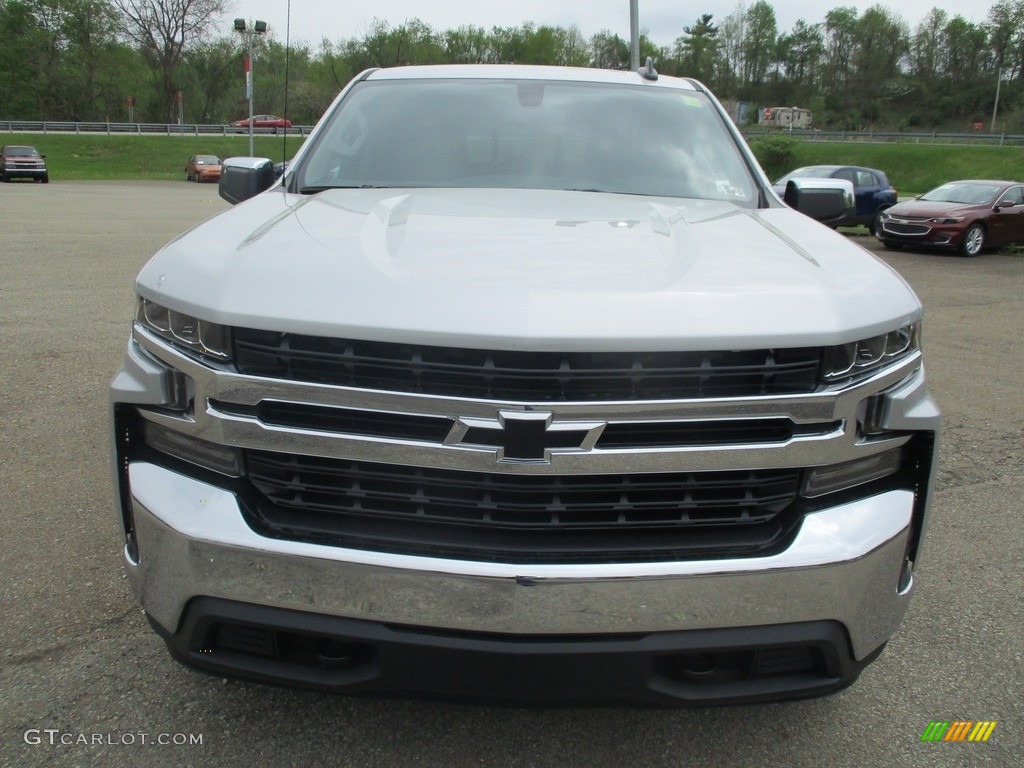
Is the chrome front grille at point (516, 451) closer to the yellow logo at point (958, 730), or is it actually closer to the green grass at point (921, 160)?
the yellow logo at point (958, 730)

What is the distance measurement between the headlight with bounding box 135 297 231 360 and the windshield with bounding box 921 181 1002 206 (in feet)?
60.6

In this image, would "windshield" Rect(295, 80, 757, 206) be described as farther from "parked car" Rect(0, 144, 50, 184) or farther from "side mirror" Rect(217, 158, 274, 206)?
"parked car" Rect(0, 144, 50, 184)

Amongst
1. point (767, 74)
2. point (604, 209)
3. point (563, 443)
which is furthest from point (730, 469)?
point (767, 74)

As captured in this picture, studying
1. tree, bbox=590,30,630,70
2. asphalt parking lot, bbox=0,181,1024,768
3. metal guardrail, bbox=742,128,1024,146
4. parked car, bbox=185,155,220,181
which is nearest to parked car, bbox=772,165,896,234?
asphalt parking lot, bbox=0,181,1024,768

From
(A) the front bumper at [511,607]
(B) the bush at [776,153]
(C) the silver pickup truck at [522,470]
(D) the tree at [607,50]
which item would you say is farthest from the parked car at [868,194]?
(D) the tree at [607,50]

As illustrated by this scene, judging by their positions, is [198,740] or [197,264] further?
[198,740]

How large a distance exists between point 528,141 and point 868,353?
69.3 inches

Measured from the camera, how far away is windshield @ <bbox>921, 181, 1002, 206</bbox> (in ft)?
57.7

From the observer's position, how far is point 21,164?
116ft

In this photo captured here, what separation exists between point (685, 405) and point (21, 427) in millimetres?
4152

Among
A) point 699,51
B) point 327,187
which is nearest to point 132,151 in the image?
point 327,187

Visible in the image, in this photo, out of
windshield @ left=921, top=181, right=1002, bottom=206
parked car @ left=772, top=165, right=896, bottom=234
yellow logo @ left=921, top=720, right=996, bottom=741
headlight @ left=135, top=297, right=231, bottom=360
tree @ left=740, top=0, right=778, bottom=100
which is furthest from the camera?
tree @ left=740, top=0, right=778, bottom=100

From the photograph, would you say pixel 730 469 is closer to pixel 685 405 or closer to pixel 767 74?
pixel 685 405

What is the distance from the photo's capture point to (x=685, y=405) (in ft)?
6.06
